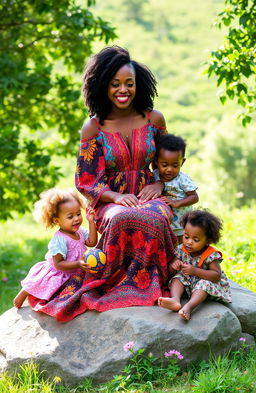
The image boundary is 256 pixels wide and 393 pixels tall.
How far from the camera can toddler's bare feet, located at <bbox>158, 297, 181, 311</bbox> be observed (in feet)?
13.3

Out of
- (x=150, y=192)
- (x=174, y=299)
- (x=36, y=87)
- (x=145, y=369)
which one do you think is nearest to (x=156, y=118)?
(x=150, y=192)

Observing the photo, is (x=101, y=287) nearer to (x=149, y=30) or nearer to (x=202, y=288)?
(x=202, y=288)

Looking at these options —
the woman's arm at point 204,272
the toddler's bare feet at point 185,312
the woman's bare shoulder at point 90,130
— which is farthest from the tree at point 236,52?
the toddler's bare feet at point 185,312

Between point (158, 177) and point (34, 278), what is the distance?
1.29 metres

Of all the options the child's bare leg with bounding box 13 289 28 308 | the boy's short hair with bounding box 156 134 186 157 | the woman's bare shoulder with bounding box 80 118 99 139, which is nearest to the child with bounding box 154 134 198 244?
the boy's short hair with bounding box 156 134 186 157

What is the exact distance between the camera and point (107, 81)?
4.69m

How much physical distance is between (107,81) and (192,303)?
186 cm

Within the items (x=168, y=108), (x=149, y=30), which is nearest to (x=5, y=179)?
(x=168, y=108)

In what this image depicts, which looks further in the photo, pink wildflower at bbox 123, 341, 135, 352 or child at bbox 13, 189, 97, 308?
child at bbox 13, 189, 97, 308

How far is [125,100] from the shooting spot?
4.66m

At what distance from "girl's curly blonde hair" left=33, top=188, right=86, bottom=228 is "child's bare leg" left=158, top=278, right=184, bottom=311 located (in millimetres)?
979

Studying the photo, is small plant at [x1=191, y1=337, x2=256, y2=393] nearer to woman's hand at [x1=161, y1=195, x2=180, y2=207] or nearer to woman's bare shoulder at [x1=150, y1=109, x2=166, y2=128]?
woman's hand at [x1=161, y1=195, x2=180, y2=207]

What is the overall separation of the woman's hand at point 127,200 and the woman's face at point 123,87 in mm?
735

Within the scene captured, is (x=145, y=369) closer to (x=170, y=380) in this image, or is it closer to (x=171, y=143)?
(x=170, y=380)
